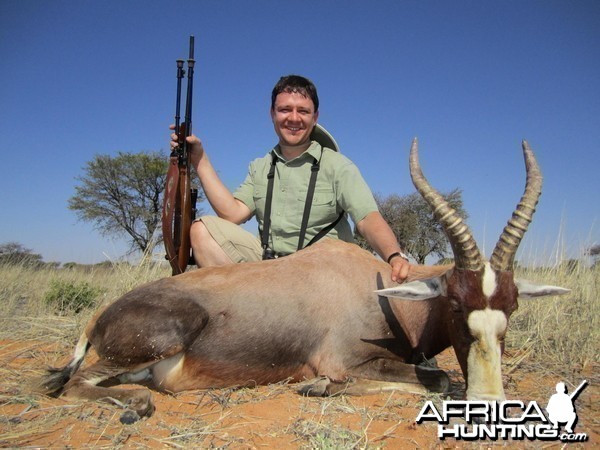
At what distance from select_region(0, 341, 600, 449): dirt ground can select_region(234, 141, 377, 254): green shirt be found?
73.5 inches

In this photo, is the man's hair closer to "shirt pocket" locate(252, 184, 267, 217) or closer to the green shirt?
the green shirt

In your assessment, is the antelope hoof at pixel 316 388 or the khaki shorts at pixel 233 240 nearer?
the antelope hoof at pixel 316 388

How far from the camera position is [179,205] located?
17.2ft

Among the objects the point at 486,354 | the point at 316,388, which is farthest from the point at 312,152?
the point at 486,354

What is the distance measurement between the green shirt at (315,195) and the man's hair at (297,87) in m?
0.54

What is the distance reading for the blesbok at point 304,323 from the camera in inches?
122

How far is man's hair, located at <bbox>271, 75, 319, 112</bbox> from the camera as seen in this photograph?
5.24 m

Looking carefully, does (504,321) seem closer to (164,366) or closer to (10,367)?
(164,366)

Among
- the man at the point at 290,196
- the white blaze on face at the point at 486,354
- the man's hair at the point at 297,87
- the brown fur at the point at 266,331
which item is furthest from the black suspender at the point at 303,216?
the white blaze on face at the point at 486,354

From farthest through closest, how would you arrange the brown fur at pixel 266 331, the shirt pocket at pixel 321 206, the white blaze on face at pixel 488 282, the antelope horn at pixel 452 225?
the shirt pocket at pixel 321 206 < the brown fur at pixel 266 331 < the antelope horn at pixel 452 225 < the white blaze on face at pixel 488 282

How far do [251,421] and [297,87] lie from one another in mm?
3549

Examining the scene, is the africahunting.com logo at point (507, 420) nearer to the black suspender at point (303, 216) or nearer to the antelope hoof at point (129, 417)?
the antelope hoof at point (129, 417)

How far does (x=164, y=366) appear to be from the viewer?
3408 mm

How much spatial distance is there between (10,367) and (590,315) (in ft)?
17.7
